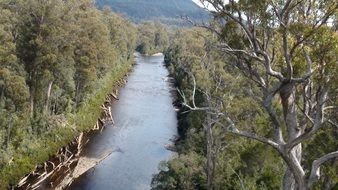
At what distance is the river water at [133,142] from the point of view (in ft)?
102

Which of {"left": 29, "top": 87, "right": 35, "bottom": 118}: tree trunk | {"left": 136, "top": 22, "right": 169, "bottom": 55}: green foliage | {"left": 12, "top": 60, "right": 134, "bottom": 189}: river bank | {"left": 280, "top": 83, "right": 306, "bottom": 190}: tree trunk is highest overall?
{"left": 280, "top": 83, "right": 306, "bottom": 190}: tree trunk

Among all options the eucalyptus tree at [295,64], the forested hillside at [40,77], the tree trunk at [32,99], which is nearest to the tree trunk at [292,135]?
the eucalyptus tree at [295,64]

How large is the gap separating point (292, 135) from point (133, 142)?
1230 inches

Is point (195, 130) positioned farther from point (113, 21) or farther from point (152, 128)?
point (113, 21)

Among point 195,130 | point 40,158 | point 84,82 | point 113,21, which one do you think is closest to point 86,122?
point 84,82

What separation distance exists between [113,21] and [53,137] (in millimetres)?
36120

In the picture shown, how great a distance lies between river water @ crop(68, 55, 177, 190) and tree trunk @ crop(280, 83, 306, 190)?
67.9 feet

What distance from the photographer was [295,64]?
405 inches

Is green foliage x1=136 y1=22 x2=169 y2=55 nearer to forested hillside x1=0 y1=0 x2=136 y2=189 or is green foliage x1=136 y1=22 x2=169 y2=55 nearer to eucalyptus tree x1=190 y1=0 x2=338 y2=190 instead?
forested hillside x1=0 y1=0 x2=136 y2=189

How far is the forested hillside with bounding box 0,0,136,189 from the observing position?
96.0 feet

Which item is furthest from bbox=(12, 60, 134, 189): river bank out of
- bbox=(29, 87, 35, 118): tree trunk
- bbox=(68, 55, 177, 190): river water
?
bbox=(29, 87, 35, 118): tree trunk

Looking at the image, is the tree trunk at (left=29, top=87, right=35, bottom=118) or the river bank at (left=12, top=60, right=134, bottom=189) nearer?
the river bank at (left=12, top=60, right=134, bottom=189)

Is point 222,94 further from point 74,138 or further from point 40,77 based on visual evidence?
point 74,138

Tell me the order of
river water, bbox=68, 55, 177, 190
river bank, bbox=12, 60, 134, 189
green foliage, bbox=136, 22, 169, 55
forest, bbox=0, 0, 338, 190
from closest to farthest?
forest, bbox=0, 0, 338, 190
river bank, bbox=12, 60, 134, 189
river water, bbox=68, 55, 177, 190
green foliage, bbox=136, 22, 169, 55
